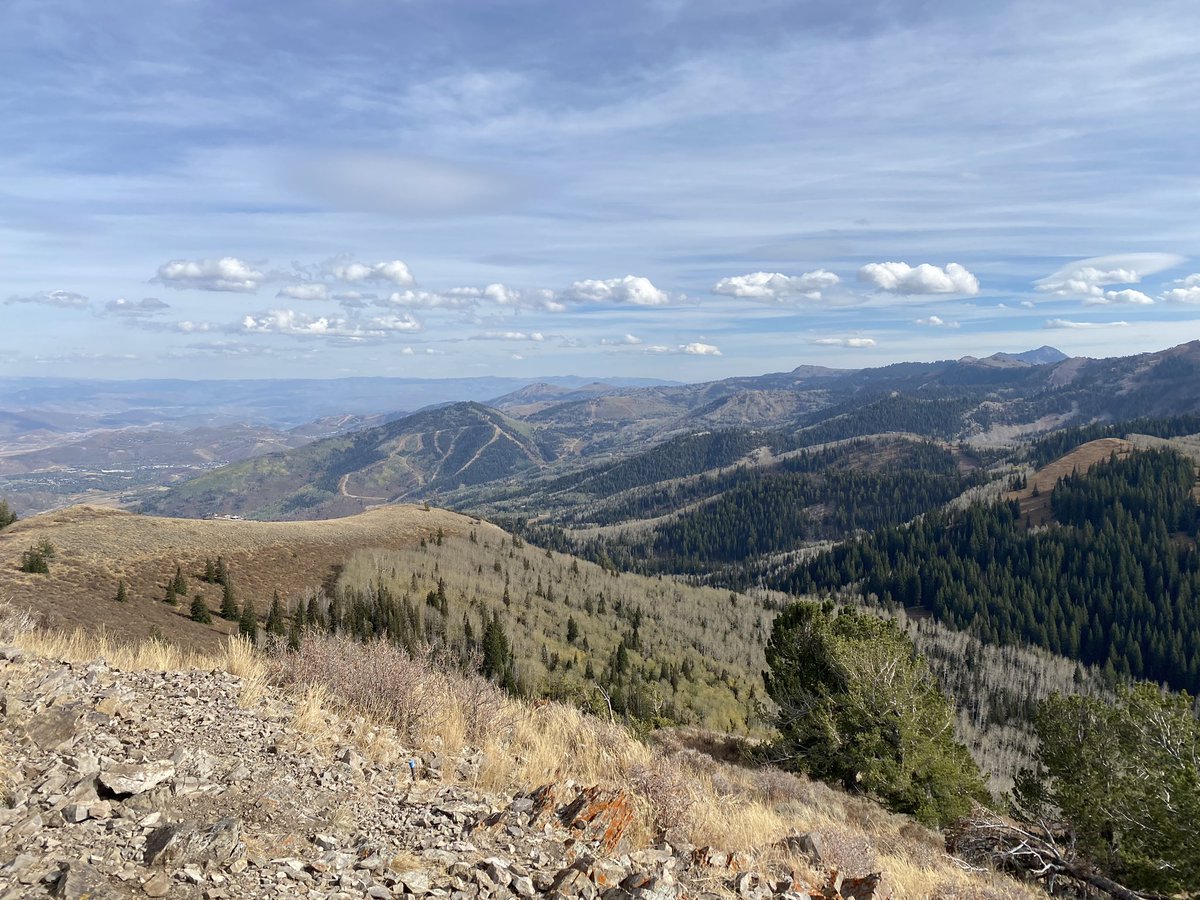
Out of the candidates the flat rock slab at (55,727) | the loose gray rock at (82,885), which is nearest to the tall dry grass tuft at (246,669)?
the flat rock slab at (55,727)

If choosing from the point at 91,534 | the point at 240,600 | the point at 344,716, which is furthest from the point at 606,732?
the point at 91,534

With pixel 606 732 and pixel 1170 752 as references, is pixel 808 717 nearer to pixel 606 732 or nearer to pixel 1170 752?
pixel 1170 752

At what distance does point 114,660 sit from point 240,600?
6743 cm

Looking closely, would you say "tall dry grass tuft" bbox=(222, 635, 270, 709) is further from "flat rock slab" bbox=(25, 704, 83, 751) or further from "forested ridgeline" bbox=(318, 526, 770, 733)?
"forested ridgeline" bbox=(318, 526, 770, 733)

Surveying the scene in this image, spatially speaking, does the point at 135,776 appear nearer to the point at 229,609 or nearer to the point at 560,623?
the point at 229,609

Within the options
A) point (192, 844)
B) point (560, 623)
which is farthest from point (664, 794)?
point (560, 623)

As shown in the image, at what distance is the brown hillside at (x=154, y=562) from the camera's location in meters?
45.8

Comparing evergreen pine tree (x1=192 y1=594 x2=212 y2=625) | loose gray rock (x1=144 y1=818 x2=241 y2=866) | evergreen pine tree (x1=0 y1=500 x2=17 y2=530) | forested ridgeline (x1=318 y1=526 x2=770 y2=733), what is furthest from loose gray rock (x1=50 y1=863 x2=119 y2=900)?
evergreen pine tree (x1=0 y1=500 x2=17 y2=530)

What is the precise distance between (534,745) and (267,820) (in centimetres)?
559

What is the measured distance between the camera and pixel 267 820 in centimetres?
755

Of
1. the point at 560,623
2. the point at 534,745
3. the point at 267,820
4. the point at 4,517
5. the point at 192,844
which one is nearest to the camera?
the point at 192,844

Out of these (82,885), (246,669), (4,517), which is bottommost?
(4,517)

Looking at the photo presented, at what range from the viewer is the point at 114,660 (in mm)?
12547

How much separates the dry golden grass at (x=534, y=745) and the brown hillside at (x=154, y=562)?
18376 mm
